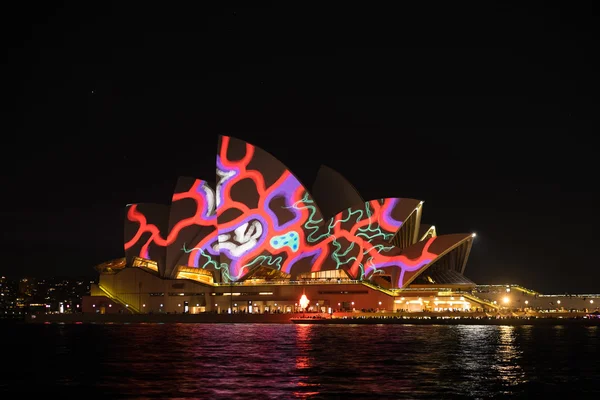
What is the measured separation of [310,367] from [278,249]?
4917 cm

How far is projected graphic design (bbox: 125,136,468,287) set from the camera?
284ft

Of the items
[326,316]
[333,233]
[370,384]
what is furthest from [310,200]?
[370,384]

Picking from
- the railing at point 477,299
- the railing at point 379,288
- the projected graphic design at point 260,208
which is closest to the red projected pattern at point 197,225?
the projected graphic design at point 260,208

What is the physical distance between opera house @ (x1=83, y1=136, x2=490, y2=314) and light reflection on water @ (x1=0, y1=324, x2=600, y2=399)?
2534 centimetres

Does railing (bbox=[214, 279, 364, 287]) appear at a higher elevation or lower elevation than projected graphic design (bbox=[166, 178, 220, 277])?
lower

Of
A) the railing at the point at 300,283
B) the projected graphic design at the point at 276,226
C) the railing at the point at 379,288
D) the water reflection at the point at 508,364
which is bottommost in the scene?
the water reflection at the point at 508,364

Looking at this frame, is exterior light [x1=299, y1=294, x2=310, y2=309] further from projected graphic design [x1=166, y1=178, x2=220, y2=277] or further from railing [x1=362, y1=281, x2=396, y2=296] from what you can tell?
projected graphic design [x1=166, y1=178, x2=220, y2=277]

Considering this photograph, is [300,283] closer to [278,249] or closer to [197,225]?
[278,249]

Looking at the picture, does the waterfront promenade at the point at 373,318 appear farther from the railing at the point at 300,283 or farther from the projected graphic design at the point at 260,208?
the projected graphic design at the point at 260,208

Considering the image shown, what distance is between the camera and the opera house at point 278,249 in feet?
285

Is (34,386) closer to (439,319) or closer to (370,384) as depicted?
(370,384)

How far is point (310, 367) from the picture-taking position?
4022 cm

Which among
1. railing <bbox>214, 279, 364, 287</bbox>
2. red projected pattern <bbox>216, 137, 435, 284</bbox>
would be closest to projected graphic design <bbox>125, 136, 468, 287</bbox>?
red projected pattern <bbox>216, 137, 435, 284</bbox>

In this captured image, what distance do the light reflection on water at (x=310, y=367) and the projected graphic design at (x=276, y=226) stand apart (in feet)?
81.1
